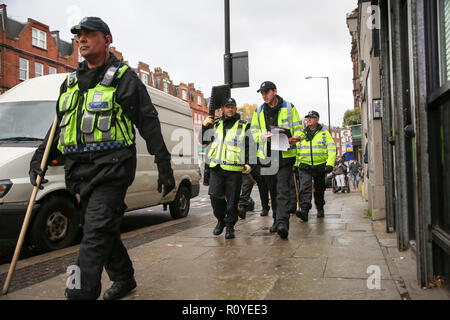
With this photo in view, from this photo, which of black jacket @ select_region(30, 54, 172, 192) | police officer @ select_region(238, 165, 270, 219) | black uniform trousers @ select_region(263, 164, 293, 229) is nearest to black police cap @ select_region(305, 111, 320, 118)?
police officer @ select_region(238, 165, 270, 219)

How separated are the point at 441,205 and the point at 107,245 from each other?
8.10 ft

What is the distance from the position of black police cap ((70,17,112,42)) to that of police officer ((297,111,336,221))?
16.6 feet

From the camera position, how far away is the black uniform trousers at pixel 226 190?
5.62 meters

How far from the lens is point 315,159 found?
7.48 m

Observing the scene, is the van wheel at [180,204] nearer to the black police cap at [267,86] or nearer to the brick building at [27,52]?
the black police cap at [267,86]

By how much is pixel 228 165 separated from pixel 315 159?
2.52m

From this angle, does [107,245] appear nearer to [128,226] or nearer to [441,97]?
[441,97]

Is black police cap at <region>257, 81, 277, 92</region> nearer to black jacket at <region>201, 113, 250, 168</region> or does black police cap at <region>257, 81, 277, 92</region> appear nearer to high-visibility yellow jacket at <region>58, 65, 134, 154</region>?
black jacket at <region>201, 113, 250, 168</region>

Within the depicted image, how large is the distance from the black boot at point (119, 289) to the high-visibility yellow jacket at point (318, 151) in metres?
4.96

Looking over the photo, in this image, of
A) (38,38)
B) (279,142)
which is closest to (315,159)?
(279,142)

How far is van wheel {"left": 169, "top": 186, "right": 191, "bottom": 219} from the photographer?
8.64m

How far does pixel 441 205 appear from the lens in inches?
121

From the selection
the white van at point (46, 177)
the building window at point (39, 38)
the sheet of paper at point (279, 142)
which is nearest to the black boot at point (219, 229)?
the sheet of paper at point (279, 142)
